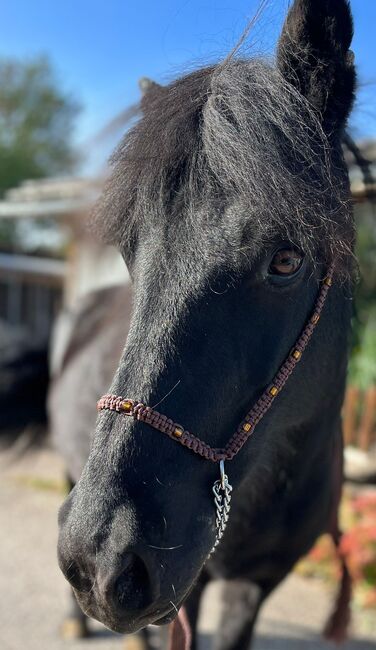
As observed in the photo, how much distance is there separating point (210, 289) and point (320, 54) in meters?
0.78

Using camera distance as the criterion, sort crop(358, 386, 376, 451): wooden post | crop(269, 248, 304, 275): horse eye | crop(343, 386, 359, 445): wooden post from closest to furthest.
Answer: crop(269, 248, 304, 275): horse eye → crop(358, 386, 376, 451): wooden post → crop(343, 386, 359, 445): wooden post

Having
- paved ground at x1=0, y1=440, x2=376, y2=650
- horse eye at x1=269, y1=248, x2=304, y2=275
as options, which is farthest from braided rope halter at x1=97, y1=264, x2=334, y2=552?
paved ground at x1=0, y1=440, x2=376, y2=650

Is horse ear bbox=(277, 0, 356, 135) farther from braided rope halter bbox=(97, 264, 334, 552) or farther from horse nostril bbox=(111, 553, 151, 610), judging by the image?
horse nostril bbox=(111, 553, 151, 610)

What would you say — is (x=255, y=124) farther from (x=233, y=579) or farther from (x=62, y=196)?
(x=62, y=196)

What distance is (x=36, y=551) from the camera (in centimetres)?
471

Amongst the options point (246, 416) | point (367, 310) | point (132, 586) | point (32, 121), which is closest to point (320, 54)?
point (246, 416)

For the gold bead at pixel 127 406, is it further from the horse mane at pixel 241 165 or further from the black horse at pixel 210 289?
the horse mane at pixel 241 165

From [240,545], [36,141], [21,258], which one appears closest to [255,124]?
[240,545]

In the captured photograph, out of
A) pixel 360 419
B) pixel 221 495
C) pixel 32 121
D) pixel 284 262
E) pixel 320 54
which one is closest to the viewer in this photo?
pixel 221 495

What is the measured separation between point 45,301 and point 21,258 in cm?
183

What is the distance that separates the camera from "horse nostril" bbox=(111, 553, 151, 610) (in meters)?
1.23

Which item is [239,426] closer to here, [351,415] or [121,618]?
[121,618]

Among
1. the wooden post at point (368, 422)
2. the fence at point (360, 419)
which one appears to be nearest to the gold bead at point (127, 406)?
the fence at point (360, 419)

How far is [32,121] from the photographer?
2445 centimetres
